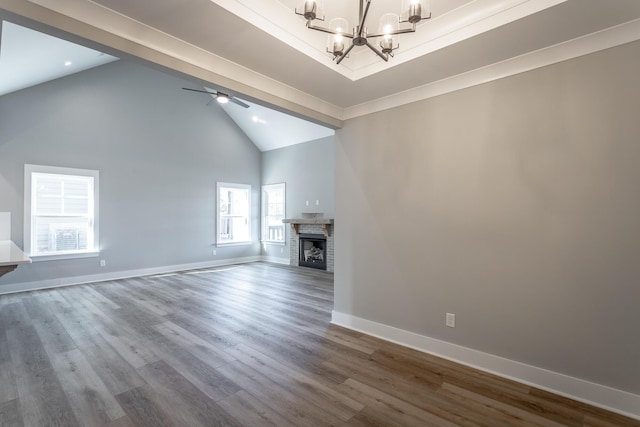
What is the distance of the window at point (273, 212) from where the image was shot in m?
8.30

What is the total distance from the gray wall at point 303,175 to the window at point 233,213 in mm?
719

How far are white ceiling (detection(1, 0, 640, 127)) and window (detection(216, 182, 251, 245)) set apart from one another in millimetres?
5599

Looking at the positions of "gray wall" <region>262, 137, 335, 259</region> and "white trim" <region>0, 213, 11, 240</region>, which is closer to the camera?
"white trim" <region>0, 213, 11, 240</region>

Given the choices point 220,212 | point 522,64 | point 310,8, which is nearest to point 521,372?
point 522,64

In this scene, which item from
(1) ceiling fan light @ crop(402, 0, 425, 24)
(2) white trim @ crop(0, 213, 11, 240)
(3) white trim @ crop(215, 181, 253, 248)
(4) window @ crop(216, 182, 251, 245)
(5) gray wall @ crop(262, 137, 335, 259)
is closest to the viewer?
(1) ceiling fan light @ crop(402, 0, 425, 24)

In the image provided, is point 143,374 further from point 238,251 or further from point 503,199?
point 238,251

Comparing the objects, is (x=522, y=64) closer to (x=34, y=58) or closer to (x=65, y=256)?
(x=34, y=58)

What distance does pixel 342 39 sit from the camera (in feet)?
6.07

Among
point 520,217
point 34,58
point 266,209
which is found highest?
point 34,58

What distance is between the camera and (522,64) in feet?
7.60

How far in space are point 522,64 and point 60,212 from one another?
7108mm

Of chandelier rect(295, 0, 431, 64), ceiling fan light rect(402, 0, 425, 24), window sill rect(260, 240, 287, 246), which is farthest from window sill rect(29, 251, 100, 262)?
ceiling fan light rect(402, 0, 425, 24)

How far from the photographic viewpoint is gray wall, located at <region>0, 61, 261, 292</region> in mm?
4957

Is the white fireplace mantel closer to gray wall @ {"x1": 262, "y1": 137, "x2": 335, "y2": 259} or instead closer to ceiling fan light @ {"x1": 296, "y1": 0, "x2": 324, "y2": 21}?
gray wall @ {"x1": 262, "y1": 137, "x2": 335, "y2": 259}
